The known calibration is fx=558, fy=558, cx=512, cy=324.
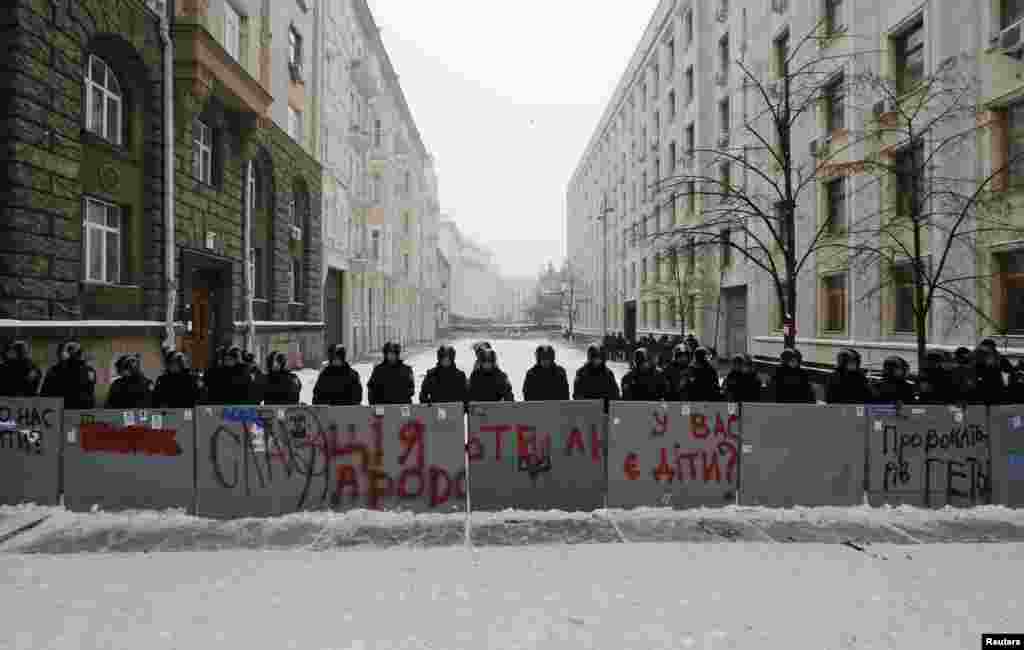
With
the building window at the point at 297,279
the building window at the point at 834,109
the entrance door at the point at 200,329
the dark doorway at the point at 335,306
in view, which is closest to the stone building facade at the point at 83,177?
the entrance door at the point at 200,329

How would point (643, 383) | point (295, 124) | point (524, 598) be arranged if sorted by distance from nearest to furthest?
point (524, 598), point (643, 383), point (295, 124)

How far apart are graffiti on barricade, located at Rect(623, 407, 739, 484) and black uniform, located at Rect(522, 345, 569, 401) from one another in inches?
51.3

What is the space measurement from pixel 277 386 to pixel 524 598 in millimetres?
4123

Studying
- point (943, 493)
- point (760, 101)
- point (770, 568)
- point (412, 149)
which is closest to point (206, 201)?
point (770, 568)

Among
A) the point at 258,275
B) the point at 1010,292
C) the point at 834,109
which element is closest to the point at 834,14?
the point at 834,109

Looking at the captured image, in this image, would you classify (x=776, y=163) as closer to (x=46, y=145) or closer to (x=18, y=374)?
(x=46, y=145)

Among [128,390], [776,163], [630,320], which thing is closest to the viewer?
[128,390]

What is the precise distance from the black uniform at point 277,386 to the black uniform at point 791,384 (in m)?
5.68

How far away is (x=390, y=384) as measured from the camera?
22.4 ft

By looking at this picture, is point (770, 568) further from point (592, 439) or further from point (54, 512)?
point (54, 512)

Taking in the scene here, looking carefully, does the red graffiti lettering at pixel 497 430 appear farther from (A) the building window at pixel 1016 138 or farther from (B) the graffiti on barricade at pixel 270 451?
(A) the building window at pixel 1016 138

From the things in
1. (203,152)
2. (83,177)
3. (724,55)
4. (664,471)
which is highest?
(724,55)

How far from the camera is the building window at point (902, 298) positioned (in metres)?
14.7

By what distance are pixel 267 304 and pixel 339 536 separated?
15.9 metres
